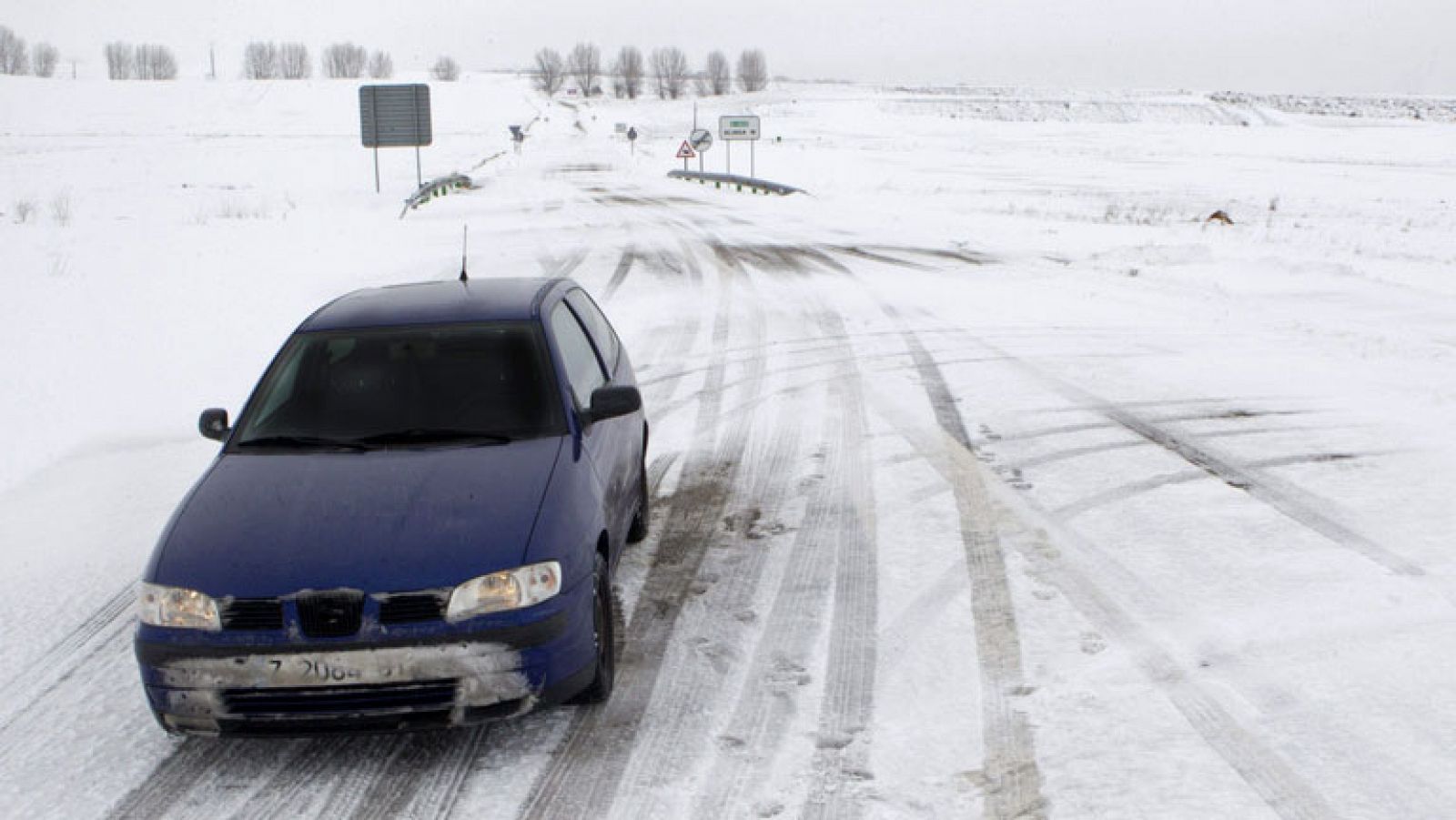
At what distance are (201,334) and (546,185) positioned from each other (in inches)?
1096

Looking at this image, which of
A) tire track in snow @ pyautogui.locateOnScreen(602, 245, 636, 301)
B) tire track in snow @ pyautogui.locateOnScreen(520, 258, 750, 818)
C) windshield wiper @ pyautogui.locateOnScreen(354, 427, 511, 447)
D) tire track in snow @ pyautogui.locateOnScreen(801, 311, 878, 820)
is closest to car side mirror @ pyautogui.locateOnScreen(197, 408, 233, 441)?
windshield wiper @ pyautogui.locateOnScreen(354, 427, 511, 447)

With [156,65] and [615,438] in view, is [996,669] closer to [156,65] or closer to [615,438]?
[615,438]

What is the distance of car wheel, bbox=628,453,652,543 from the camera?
20.1ft

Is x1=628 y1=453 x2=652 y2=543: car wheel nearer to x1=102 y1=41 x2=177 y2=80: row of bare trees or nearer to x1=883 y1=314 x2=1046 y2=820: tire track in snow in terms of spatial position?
x1=883 y1=314 x2=1046 y2=820: tire track in snow

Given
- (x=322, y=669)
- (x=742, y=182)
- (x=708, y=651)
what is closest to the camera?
(x=322, y=669)

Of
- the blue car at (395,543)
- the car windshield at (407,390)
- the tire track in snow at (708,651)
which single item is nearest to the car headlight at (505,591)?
the blue car at (395,543)

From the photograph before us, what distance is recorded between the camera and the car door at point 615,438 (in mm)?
5117

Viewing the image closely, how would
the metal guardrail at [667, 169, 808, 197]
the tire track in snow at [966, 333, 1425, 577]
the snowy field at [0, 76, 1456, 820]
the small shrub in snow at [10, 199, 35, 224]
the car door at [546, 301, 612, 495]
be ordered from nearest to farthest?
the snowy field at [0, 76, 1456, 820] → the car door at [546, 301, 612, 495] → the tire track in snow at [966, 333, 1425, 577] → the small shrub in snow at [10, 199, 35, 224] → the metal guardrail at [667, 169, 808, 197]

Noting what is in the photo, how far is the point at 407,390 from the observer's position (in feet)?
16.3

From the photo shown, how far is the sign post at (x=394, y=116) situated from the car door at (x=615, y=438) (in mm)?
31610

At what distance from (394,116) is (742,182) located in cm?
1161

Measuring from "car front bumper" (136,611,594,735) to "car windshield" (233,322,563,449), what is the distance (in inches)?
45.4

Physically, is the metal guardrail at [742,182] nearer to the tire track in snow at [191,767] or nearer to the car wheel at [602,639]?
the car wheel at [602,639]

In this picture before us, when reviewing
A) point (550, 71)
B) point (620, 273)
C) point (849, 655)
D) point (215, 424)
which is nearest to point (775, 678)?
point (849, 655)
